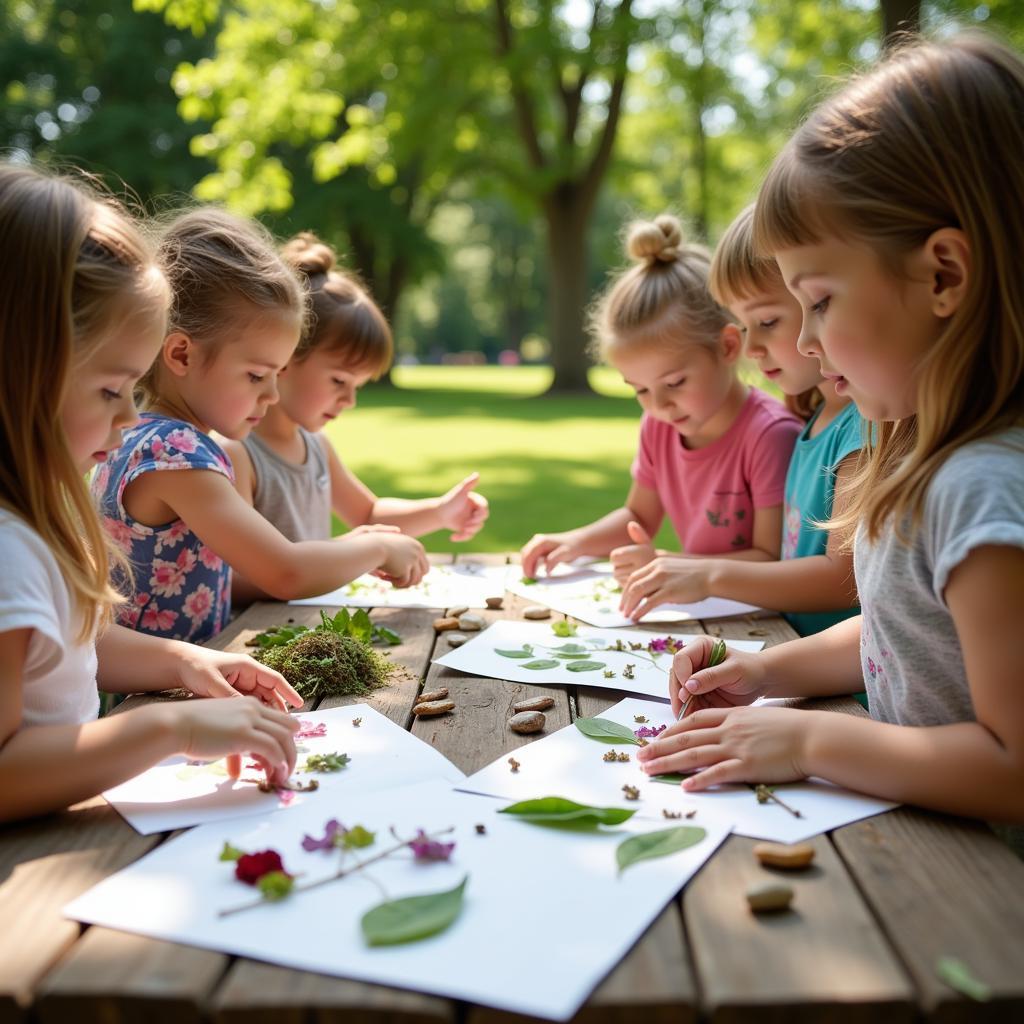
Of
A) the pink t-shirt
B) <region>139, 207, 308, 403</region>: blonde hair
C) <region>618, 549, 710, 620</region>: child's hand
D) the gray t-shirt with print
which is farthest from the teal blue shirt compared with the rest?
<region>139, 207, 308, 403</region>: blonde hair

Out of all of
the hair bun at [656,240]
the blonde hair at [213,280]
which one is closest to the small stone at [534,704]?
the blonde hair at [213,280]

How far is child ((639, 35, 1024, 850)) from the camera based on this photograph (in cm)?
131

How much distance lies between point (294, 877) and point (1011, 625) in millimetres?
937

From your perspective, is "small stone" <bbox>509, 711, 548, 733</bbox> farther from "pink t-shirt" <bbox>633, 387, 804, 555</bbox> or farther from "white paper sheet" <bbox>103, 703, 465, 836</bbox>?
"pink t-shirt" <bbox>633, 387, 804, 555</bbox>

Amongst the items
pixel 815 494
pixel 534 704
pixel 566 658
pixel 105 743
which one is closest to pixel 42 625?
pixel 105 743

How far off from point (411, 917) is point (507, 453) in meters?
10.00

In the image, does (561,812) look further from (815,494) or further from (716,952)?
(815,494)

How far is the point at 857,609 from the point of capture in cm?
263

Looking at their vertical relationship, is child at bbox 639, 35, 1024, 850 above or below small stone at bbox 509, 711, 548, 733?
above

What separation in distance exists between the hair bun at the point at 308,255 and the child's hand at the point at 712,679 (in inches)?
78.8

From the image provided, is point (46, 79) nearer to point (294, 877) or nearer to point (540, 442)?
point (540, 442)

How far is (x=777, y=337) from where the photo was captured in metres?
2.77

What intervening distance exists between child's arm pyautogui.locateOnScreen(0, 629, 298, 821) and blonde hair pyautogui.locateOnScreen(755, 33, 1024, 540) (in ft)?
3.15

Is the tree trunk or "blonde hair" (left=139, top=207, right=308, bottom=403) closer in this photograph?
"blonde hair" (left=139, top=207, right=308, bottom=403)
